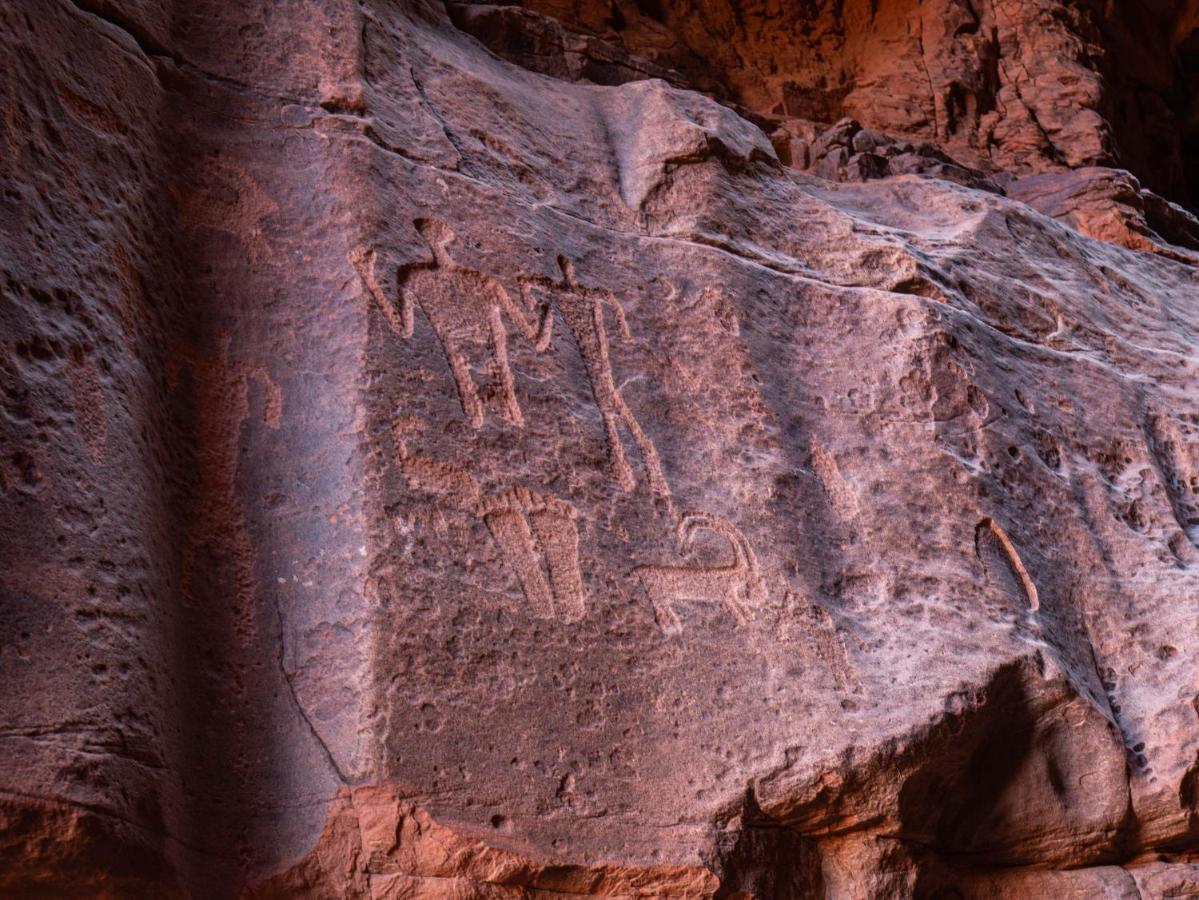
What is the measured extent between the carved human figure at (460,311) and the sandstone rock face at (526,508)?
0.04ft

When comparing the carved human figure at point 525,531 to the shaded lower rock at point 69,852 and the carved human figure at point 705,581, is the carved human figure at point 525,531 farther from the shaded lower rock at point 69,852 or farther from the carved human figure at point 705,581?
the shaded lower rock at point 69,852

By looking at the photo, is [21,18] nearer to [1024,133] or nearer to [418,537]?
[418,537]

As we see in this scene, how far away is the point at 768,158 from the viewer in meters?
4.07

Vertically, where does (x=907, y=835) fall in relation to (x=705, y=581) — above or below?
below

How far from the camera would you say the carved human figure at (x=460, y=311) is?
2.85m

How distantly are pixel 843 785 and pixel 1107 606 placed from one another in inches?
43.5

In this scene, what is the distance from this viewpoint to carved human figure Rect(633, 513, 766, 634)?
8.92ft

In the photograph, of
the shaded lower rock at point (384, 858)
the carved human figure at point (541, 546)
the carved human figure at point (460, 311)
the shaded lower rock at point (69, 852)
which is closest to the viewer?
the shaded lower rock at point (69, 852)

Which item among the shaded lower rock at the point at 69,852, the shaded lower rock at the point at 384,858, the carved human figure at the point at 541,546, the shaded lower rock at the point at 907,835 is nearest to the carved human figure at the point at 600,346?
the carved human figure at the point at 541,546

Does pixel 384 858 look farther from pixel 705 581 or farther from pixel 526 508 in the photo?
pixel 705 581

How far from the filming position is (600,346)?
318 cm

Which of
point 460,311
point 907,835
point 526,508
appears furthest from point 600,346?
point 907,835

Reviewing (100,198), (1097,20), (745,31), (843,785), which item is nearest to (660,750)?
(843,785)

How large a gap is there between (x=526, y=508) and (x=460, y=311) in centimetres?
58
